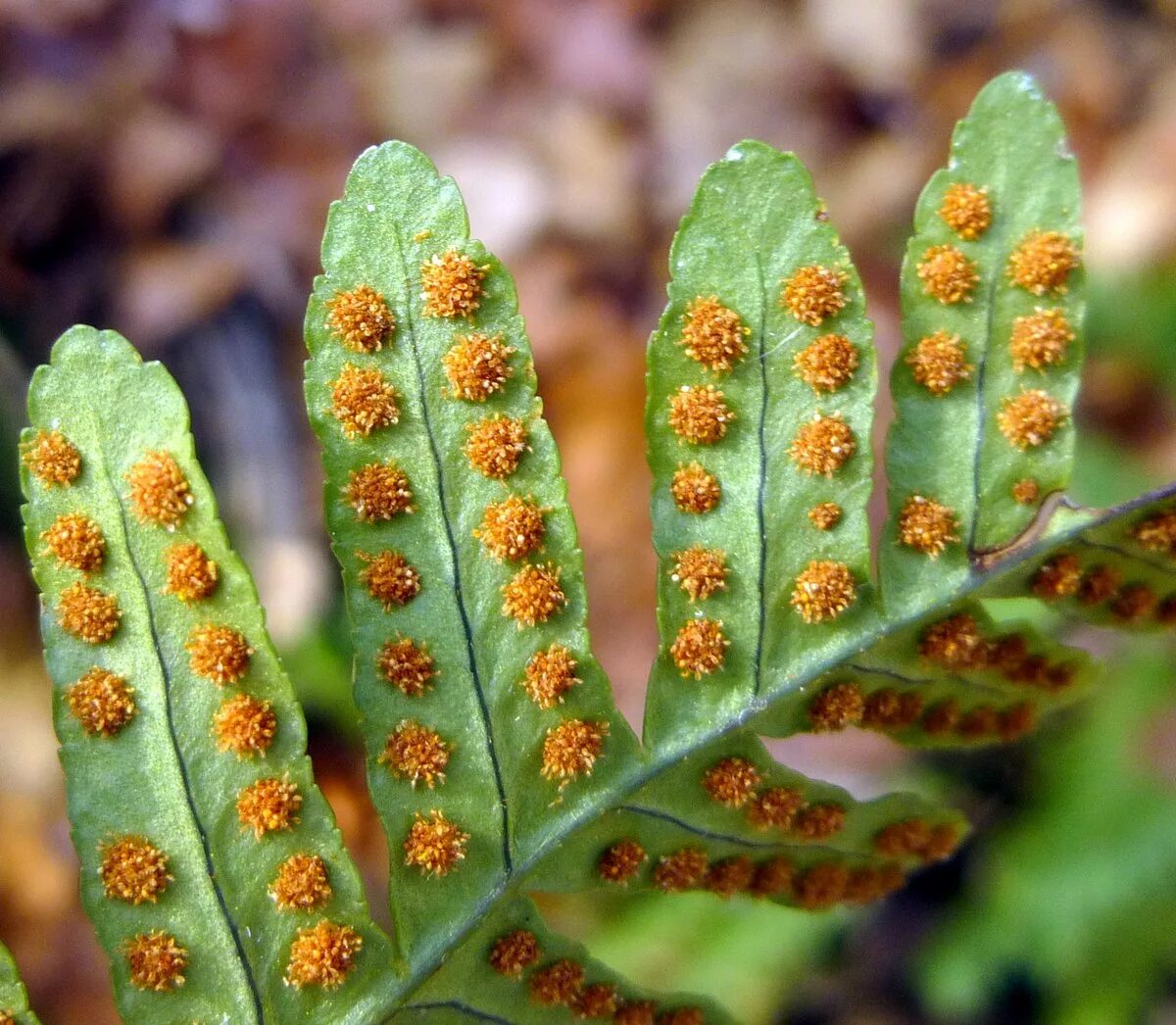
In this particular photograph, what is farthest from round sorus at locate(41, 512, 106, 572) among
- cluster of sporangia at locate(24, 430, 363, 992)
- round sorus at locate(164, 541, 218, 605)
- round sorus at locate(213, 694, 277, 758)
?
round sorus at locate(213, 694, 277, 758)

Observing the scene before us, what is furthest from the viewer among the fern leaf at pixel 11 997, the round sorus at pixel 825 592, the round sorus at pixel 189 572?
the round sorus at pixel 825 592

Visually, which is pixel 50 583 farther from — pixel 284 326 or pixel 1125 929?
pixel 1125 929

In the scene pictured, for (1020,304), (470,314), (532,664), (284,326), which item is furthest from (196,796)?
(284,326)

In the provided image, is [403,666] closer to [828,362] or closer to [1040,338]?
[828,362]

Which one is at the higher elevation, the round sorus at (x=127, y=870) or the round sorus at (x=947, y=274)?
the round sorus at (x=947, y=274)

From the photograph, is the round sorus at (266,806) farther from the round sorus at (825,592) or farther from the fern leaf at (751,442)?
the round sorus at (825,592)

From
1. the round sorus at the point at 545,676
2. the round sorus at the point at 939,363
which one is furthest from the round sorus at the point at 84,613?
the round sorus at the point at 939,363
